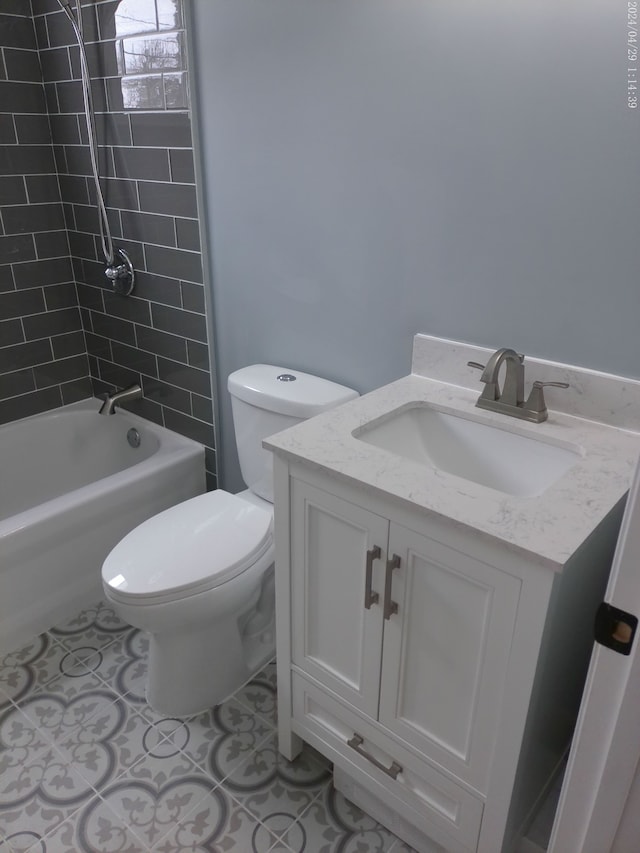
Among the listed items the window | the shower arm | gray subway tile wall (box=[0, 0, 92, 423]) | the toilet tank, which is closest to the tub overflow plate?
gray subway tile wall (box=[0, 0, 92, 423])

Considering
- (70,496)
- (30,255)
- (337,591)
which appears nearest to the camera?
(337,591)

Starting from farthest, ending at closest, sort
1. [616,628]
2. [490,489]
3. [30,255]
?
1. [30,255]
2. [490,489]
3. [616,628]

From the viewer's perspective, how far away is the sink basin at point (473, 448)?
1.35 metres

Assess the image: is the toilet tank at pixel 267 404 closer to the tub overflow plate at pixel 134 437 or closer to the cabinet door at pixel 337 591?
the cabinet door at pixel 337 591

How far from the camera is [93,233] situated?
241cm

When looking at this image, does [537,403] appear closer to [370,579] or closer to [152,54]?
[370,579]

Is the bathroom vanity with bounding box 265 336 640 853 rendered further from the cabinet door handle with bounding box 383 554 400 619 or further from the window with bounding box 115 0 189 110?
the window with bounding box 115 0 189 110

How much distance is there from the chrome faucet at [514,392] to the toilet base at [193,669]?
937mm

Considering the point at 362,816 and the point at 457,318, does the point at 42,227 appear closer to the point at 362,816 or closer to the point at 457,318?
the point at 457,318

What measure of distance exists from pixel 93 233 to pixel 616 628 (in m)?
2.24

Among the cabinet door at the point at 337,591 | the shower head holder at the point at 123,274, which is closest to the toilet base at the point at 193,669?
the cabinet door at the point at 337,591
